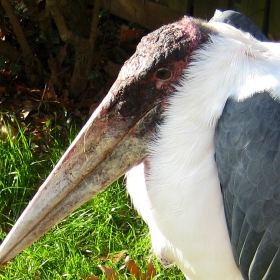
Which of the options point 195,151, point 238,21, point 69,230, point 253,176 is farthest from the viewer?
point 69,230

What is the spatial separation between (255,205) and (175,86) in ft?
1.82

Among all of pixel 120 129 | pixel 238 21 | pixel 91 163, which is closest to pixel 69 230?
pixel 91 163

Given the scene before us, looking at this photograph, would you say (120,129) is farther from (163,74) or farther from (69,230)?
(69,230)

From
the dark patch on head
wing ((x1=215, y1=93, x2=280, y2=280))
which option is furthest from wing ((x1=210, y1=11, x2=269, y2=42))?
wing ((x1=215, y1=93, x2=280, y2=280))

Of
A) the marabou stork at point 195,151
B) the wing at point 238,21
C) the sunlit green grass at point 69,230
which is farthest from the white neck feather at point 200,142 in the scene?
the sunlit green grass at point 69,230

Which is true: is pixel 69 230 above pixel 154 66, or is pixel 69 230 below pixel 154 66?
below

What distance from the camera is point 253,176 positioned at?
214 cm

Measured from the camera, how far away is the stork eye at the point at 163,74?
2.32 metres

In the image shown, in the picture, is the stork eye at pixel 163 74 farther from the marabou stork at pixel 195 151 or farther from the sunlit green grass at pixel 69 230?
the sunlit green grass at pixel 69 230

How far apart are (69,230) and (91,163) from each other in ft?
4.71

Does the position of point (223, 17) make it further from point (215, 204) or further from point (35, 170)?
point (35, 170)

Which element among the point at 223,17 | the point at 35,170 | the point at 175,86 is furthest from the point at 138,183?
the point at 35,170

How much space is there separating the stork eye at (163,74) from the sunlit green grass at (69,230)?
148 centimetres

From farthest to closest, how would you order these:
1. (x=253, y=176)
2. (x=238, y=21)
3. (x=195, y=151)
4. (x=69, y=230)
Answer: (x=69, y=230) → (x=238, y=21) → (x=195, y=151) → (x=253, y=176)
